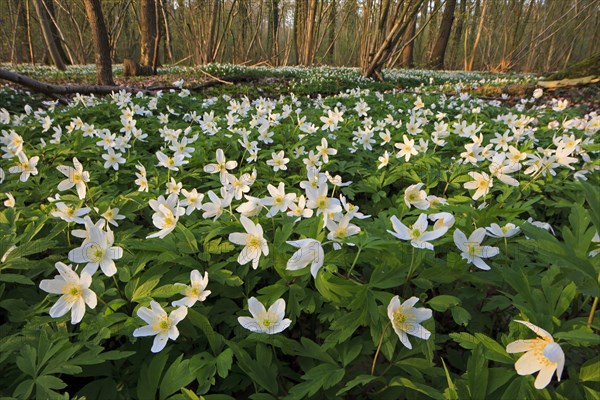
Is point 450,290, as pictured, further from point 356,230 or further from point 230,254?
point 230,254

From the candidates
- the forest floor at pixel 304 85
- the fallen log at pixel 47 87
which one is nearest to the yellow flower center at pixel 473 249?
the fallen log at pixel 47 87

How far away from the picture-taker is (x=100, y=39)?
25.1ft

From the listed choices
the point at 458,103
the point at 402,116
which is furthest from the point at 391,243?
the point at 458,103

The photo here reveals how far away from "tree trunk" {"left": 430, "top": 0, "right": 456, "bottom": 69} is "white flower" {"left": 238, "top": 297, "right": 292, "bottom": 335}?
2257cm

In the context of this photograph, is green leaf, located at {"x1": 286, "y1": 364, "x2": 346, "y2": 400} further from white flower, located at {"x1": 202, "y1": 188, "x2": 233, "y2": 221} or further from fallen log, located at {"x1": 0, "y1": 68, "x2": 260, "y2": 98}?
fallen log, located at {"x1": 0, "y1": 68, "x2": 260, "y2": 98}

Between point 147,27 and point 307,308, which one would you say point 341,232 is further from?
point 147,27

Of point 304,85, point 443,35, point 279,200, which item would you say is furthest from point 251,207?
point 443,35

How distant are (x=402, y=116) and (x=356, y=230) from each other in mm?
4199

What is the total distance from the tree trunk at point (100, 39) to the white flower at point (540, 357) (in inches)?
357

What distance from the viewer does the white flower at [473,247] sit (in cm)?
128

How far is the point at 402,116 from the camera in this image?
5121 millimetres

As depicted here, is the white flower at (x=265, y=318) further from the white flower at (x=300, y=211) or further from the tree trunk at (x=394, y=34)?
the tree trunk at (x=394, y=34)

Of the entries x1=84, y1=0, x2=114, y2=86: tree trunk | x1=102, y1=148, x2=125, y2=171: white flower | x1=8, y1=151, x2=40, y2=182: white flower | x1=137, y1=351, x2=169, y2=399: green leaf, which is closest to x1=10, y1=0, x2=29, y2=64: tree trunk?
x1=84, y1=0, x2=114, y2=86: tree trunk

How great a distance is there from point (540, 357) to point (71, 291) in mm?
1458
